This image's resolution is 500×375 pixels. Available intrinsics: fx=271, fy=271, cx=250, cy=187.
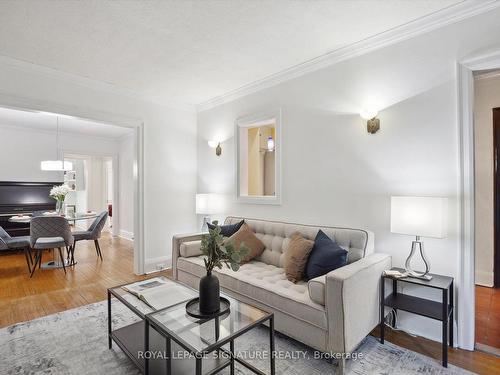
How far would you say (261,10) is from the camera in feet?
7.05

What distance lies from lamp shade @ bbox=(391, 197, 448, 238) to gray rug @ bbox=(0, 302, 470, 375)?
3.04 feet

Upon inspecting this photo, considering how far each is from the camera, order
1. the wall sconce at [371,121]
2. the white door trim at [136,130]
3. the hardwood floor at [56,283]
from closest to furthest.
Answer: the wall sconce at [371,121] < the hardwood floor at [56,283] < the white door trim at [136,130]

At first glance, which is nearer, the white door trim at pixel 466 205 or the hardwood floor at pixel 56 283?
the white door trim at pixel 466 205

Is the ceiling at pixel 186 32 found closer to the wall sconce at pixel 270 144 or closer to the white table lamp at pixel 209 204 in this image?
the white table lamp at pixel 209 204

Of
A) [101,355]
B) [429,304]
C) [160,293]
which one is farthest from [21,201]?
[429,304]

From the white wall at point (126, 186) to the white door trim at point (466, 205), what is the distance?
623cm

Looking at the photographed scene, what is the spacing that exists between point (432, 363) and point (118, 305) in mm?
2841

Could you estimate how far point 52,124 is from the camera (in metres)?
5.50

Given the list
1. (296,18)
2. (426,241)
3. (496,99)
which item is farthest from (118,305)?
(496,99)

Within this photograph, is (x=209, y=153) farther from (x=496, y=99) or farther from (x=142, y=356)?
(x=496, y=99)

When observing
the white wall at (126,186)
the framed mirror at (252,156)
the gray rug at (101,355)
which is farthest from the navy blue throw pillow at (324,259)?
the white wall at (126,186)

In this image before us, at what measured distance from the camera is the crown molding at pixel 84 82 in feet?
9.58

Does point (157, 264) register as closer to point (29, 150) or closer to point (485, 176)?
point (29, 150)

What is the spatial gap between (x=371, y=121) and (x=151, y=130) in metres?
3.05
